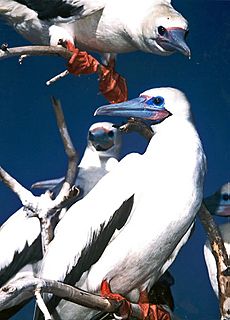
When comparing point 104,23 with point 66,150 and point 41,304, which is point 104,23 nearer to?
point 66,150

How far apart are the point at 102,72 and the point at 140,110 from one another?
0.46 feet

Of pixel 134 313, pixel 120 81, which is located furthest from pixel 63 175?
pixel 134 313

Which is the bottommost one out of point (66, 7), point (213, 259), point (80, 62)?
point (213, 259)

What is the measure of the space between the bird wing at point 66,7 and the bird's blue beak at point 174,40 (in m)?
0.16

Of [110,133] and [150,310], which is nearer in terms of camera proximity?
[150,310]

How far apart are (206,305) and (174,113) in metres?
0.46

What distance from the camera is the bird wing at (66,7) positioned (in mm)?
1835

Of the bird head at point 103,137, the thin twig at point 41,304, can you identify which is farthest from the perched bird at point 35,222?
the thin twig at point 41,304

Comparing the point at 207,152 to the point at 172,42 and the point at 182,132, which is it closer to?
the point at 182,132

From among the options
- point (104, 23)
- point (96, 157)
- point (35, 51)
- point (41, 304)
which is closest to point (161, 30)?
point (104, 23)

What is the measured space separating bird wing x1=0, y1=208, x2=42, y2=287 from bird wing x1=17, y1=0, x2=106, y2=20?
1.40ft

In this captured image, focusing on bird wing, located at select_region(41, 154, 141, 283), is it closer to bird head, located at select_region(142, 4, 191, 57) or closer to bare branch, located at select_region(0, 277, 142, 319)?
bare branch, located at select_region(0, 277, 142, 319)

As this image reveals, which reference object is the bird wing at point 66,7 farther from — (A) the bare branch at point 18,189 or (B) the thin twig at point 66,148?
(A) the bare branch at point 18,189

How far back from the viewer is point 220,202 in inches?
78.4
